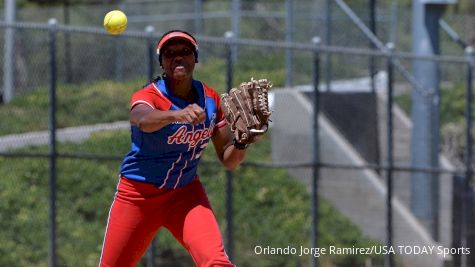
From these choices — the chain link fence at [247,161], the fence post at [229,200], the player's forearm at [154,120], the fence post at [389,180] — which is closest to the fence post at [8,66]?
the chain link fence at [247,161]

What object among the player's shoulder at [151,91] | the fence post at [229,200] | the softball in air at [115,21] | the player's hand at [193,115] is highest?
the softball in air at [115,21]

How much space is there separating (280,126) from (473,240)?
2.38 m

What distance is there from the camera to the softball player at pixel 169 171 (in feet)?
21.2

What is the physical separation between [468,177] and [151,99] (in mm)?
5200

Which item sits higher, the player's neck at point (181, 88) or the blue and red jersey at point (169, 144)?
the player's neck at point (181, 88)

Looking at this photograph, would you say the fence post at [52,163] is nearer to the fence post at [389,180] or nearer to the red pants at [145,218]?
the fence post at [389,180]

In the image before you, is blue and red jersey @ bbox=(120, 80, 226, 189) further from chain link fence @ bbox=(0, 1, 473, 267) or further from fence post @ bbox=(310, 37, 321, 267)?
fence post @ bbox=(310, 37, 321, 267)

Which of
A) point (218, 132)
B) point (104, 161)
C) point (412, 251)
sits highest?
point (218, 132)

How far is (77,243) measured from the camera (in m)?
10.5

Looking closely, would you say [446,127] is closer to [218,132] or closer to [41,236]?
[41,236]

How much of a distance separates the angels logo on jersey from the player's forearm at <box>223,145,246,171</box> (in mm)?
190

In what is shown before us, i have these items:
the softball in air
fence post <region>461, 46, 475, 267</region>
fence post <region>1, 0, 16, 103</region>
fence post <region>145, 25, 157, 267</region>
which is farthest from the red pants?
fence post <region>461, 46, 475, 267</region>

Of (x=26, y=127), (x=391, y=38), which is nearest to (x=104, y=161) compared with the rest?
(x=26, y=127)

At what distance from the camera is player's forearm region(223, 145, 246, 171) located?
6.72m
